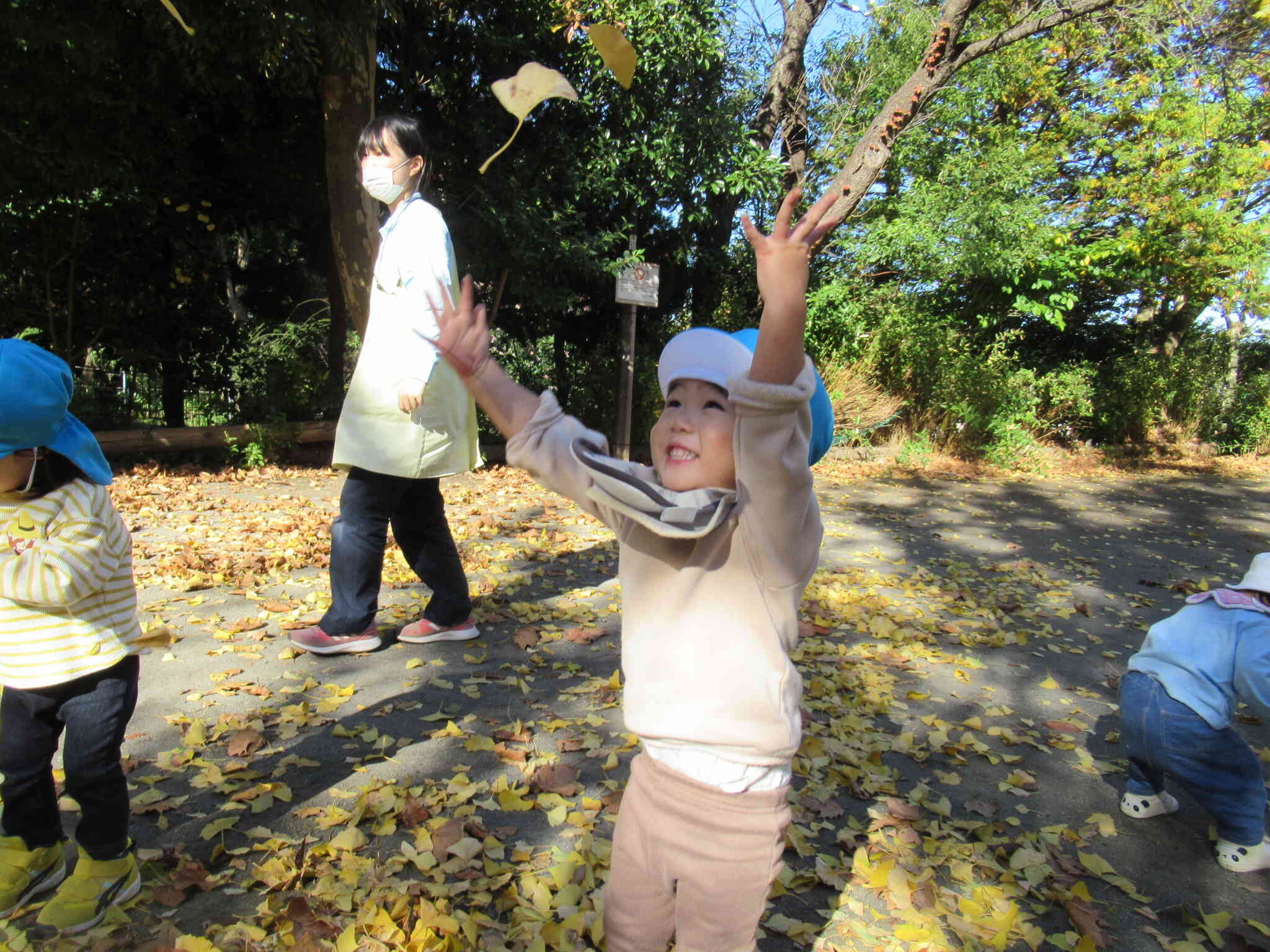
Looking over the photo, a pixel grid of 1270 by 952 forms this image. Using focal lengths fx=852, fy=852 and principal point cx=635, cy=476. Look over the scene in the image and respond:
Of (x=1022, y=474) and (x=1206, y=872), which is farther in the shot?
(x=1022, y=474)

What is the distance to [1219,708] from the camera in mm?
2582

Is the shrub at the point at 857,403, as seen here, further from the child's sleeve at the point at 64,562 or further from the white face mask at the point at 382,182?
the child's sleeve at the point at 64,562

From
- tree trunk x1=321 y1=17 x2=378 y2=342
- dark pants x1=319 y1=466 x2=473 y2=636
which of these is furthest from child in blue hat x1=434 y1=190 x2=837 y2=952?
tree trunk x1=321 y1=17 x2=378 y2=342

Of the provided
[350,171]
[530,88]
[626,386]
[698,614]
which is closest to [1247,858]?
[698,614]

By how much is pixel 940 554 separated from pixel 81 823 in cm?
621

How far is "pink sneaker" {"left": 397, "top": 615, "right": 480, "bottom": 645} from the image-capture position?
3.93m

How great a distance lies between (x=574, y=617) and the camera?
15.1ft

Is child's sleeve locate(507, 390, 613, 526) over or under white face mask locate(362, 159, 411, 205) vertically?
under

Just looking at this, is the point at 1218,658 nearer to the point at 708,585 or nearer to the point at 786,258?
the point at 708,585

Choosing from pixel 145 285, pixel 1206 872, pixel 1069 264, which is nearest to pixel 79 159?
pixel 145 285

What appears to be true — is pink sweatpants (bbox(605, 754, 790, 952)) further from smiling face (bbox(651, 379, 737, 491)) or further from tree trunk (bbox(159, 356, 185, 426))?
tree trunk (bbox(159, 356, 185, 426))

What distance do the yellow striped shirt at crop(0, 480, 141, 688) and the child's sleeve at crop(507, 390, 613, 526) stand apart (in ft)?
3.77

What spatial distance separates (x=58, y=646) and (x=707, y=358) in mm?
1637

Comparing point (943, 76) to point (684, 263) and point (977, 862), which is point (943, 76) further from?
point (977, 862)
